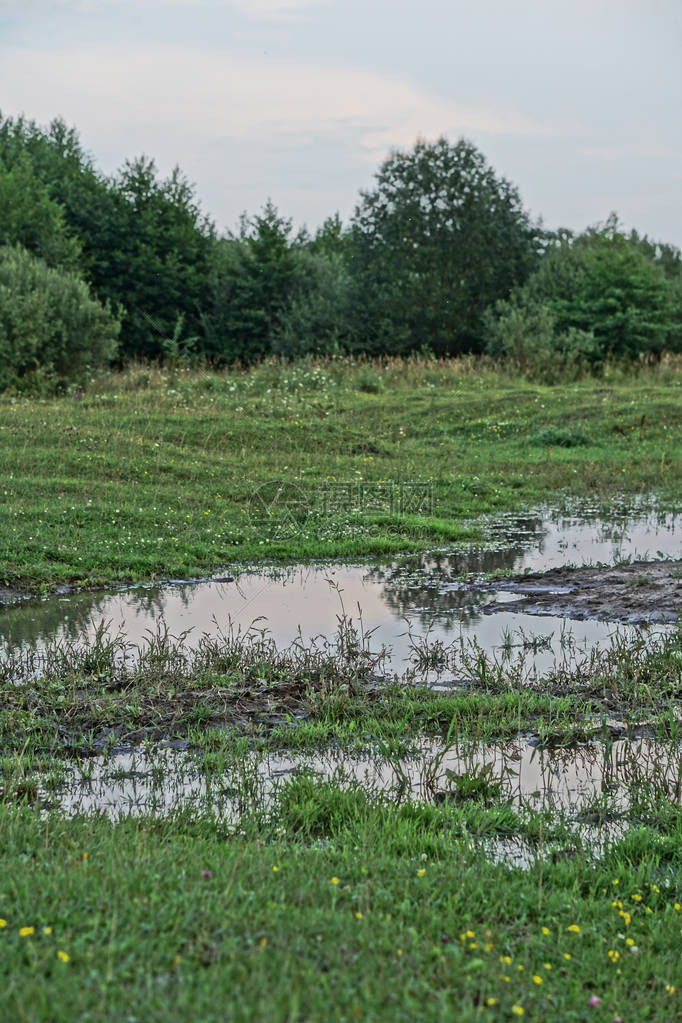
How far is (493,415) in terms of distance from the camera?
2484 cm

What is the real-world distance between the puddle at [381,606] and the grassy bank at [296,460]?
88 cm

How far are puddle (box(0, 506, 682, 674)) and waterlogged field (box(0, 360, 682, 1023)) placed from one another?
0.06m

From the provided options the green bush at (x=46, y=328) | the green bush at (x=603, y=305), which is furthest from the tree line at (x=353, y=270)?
the green bush at (x=46, y=328)

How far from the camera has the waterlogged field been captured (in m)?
3.28

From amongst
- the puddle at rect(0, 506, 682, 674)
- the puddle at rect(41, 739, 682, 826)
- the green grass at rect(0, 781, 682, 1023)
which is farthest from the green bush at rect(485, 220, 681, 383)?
the green grass at rect(0, 781, 682, 1023)

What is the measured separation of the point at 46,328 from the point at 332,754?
2339 cm

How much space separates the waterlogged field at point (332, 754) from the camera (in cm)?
Result: 328

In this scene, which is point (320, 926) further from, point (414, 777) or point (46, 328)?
point (46, 328)

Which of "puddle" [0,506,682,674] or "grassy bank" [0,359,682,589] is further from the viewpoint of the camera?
"grassy bank" [0,359,682,589]

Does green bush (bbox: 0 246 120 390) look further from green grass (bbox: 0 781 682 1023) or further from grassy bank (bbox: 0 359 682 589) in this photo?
green grass (bbox: 0 781 682 1023)

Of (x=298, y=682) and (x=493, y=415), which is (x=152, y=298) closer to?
(x=493, y=415)

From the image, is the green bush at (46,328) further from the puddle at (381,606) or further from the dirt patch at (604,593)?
the dirt patch at (604,593)

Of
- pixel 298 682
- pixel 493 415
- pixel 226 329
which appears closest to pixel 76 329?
pixel 493 415

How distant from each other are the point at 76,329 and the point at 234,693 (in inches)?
910
